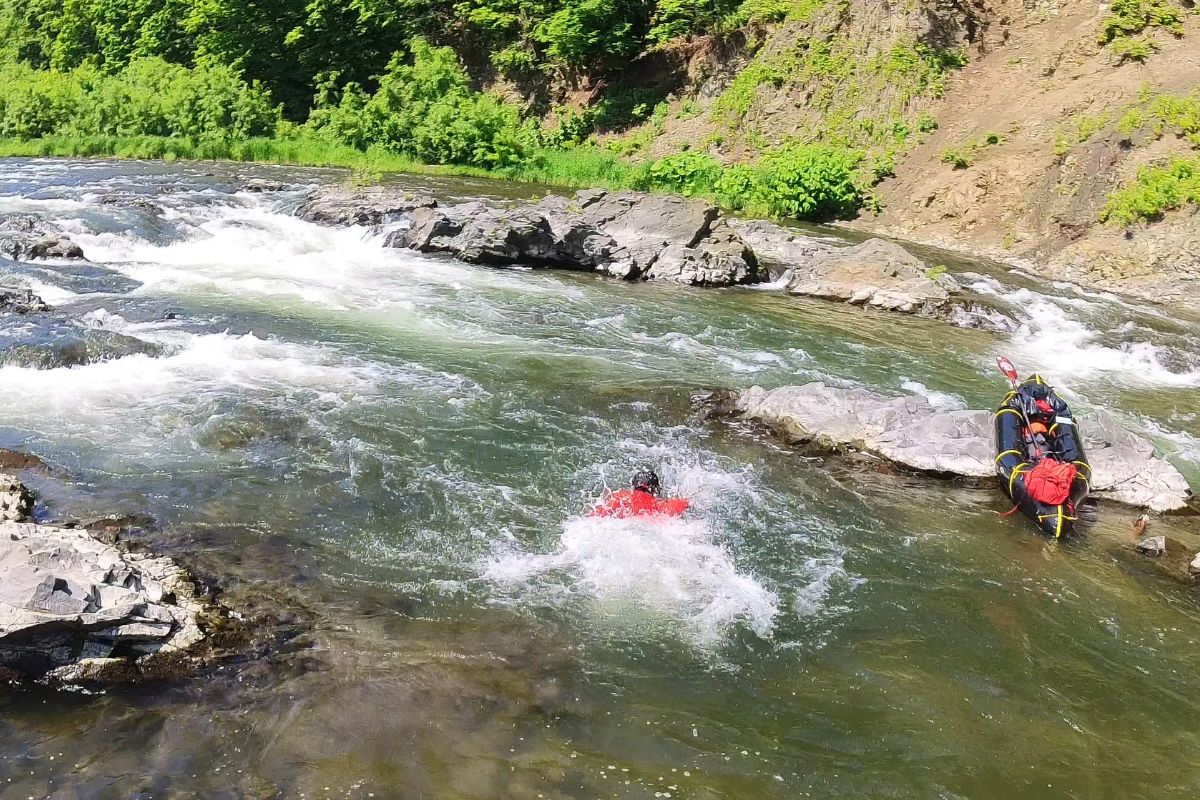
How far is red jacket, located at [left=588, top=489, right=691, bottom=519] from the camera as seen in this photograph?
7.99 meters

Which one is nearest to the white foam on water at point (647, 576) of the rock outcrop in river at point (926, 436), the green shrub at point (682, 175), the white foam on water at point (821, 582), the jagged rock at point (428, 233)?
the white foam on water at point (821, 582)

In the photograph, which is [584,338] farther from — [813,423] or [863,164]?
[863,164]

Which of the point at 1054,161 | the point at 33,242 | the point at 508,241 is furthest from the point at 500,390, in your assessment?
the point at 1054,161

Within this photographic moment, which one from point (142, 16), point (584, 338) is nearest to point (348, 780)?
point (584, 338)

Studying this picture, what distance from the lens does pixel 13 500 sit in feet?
23.3

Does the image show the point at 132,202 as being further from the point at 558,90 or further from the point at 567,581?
the point at 558,90

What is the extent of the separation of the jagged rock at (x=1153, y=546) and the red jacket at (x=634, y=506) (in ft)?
13.9

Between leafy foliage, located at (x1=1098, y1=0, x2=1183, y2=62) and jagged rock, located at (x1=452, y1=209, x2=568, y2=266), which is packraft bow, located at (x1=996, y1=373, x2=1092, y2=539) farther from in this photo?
leafy foliage, located at (x1=1098, y1=0, x2=1183, y2=62)

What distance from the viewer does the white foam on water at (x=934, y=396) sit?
11711 millimetres

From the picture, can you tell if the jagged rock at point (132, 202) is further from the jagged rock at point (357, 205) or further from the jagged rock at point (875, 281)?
the jagged rock at point (875, 281)

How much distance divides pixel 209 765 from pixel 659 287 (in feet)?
45.7

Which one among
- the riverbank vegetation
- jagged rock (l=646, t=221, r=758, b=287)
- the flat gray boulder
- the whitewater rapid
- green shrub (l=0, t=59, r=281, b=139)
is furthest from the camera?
green shrub (l=0, t=59, r=281, b=139)

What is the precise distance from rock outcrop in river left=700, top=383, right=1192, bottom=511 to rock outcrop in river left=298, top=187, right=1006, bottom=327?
6.70 metres

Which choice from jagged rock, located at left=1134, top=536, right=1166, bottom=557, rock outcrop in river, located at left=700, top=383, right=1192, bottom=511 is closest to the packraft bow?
rock outcrop in river, located at left=700, top=383, right=1192, bottom=511
